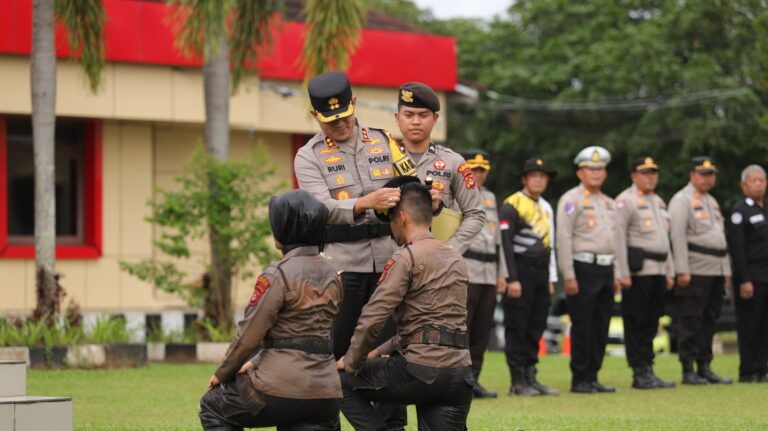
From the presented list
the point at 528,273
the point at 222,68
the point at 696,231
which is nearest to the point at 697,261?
the point at 696,231

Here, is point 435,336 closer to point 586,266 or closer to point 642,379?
point 586,266

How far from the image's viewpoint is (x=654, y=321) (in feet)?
46.0

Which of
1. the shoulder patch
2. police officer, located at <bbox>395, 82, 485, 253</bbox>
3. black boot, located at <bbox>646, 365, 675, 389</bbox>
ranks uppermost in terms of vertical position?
police officer, located at <bbox>395, 82, 485, 253</bbox>

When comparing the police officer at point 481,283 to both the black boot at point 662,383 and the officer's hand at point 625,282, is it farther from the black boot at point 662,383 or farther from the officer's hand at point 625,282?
the black boot at point 662,383

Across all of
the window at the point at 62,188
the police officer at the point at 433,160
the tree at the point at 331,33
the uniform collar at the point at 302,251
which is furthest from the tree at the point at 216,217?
the uniform collar at the point at 302,251

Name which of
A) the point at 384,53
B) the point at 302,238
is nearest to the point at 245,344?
the point at 302,238

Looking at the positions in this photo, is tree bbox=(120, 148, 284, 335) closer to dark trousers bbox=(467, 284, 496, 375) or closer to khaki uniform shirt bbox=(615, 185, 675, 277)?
khaki uniform shirt bbox=(615, 185, 675, 277)

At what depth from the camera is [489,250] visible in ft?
40.7

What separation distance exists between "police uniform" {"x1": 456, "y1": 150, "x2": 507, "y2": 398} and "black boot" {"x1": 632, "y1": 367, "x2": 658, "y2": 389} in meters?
1.90

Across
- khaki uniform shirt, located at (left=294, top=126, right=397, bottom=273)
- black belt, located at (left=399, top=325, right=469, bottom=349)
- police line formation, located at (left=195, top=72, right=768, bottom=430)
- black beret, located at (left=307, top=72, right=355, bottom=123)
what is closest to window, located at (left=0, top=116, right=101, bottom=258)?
police line formation, located at (left=195, top=72, right=768, bottom=430)

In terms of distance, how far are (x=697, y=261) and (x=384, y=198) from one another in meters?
7.89

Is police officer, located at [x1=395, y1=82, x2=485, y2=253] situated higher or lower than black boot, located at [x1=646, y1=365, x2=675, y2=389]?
higher

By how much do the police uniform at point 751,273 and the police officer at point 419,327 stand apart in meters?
7.94

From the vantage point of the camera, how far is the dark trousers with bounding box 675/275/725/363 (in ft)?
46.5
